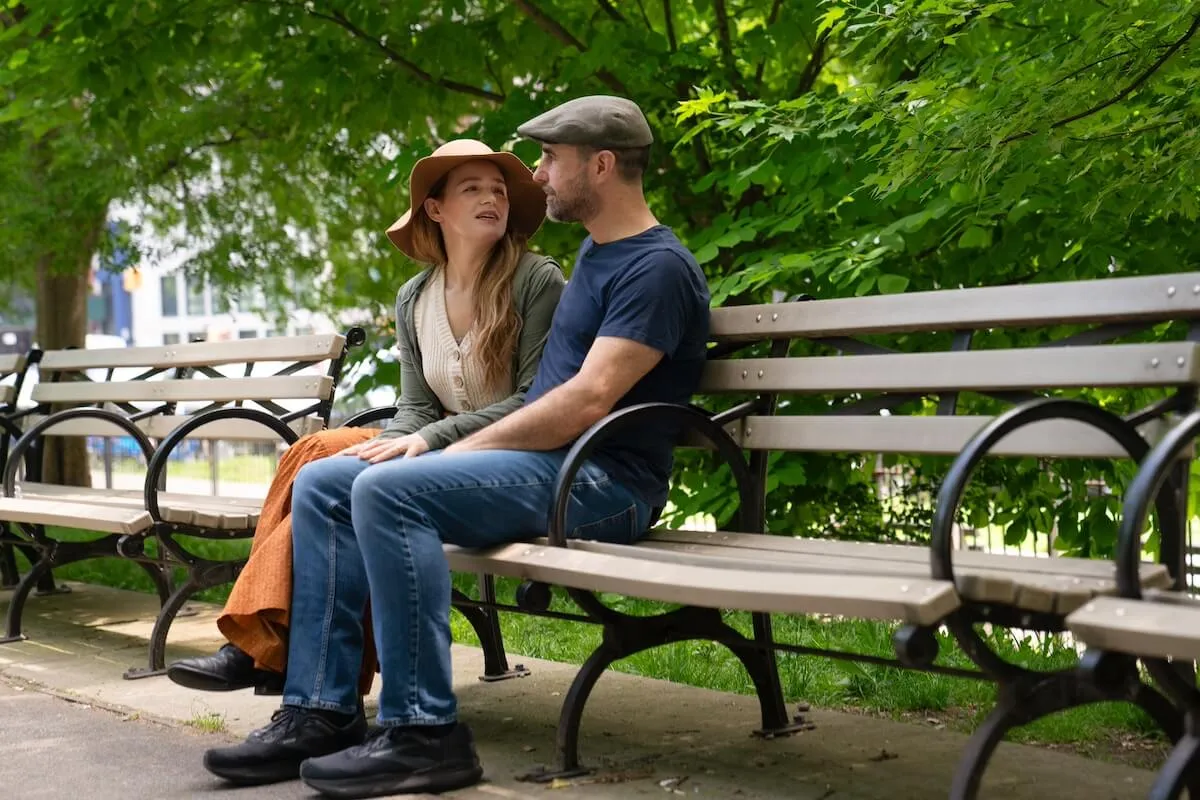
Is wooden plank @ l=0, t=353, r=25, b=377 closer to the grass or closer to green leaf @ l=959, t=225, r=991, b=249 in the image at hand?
the grass

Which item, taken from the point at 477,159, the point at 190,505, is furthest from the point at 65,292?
the point at 477,159

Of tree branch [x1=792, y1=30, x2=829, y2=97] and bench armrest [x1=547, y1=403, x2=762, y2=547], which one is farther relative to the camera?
tree branch [x1=792, y1=30, x2=829, y2=97]

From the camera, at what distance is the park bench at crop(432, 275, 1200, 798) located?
281cm

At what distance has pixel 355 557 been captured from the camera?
372 centimetres

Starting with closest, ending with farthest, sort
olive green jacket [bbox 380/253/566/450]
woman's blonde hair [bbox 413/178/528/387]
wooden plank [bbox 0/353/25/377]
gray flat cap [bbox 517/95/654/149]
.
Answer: gray flat cap [bbox 517/95/654/149]
olive green jacket [bbox 380/253/566/450]
woman's blonde hair [bbox 413/178/528/387]
wooden plank [bbox 0/353/25/377]

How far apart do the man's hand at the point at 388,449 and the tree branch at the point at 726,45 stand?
368cm

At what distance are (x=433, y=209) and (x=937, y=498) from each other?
175cm

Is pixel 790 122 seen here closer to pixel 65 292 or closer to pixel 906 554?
pixel 906 554

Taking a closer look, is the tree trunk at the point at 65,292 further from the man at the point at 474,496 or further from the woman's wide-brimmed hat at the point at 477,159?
the man at the point at 474,496

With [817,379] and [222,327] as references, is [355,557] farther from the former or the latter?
[222,327]

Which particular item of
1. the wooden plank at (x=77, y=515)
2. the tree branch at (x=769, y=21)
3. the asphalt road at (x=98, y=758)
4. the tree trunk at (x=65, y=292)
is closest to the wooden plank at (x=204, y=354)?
the wooden plank at (x=77, y=515)

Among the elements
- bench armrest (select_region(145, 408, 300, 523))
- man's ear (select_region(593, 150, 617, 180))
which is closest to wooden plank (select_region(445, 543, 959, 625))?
man's ear (select_region(593, 150, 617, 180))

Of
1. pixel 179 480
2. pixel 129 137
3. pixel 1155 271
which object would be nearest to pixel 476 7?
pixel 129 137

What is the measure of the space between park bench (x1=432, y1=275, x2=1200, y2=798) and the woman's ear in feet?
2.94
